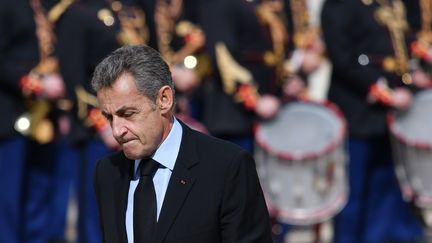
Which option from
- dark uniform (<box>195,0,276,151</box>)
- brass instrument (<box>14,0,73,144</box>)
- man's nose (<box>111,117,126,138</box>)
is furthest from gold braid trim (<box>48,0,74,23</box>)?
man's nose (<box>111,117,126,138</box>)

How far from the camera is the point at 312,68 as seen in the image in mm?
8227

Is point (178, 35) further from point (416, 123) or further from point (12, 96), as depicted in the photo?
point (416, 123)

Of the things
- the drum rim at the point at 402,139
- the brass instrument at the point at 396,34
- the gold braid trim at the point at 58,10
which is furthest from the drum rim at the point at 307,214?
the gold braid trim at the point at 58,10

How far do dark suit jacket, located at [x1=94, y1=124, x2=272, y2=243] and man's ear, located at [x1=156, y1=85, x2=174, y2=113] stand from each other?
15cm

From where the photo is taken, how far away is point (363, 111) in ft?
26.2

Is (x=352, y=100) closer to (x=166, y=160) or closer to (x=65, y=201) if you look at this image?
(x=65, y=201)

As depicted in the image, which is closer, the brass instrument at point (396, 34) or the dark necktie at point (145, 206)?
the dark necktie at point (145, 206)

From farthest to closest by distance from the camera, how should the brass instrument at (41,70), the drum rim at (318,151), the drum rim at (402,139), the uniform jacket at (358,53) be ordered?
the uniform jacket at (358,53), the drum rim at (402,139), the brass instrument at (41,70), the drum rim at (318,151)

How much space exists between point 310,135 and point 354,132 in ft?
2.60

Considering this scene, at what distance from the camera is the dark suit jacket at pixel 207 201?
3609 millimetres

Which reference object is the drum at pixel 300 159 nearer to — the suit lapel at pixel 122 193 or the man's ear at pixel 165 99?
the suit lapel at pixel 122 193

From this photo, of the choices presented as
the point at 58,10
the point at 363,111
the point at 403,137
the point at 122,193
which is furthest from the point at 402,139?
the point at 122,193

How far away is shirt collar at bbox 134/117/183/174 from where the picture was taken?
12.0ft

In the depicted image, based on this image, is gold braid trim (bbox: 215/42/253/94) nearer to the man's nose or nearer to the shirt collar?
the shirt collar
